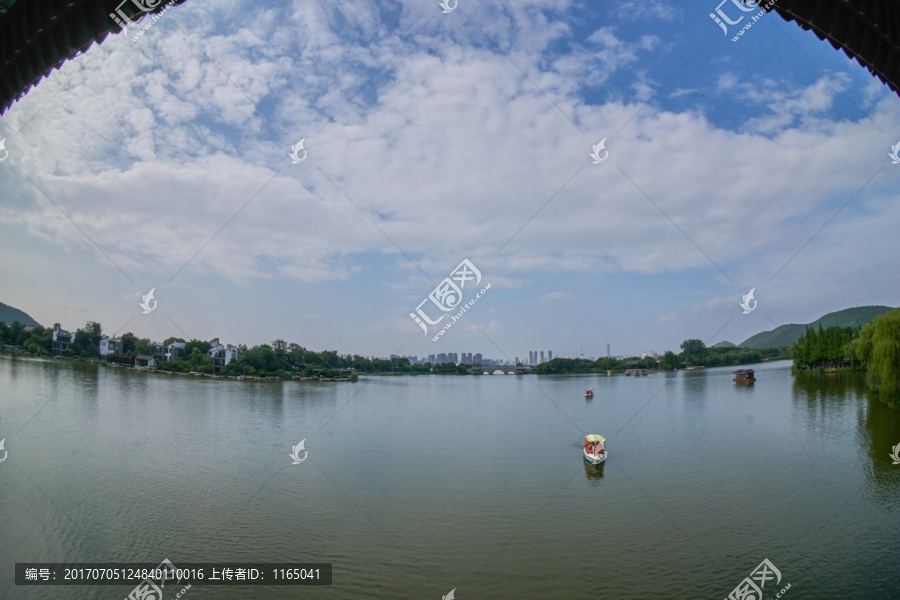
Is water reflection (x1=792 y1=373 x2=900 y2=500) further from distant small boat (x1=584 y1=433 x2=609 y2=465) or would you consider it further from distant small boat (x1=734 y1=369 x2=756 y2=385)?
distant small boat (x1=584 y1=433 x2=609 y2=465)

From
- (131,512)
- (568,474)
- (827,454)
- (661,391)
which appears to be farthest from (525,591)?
(661,391)

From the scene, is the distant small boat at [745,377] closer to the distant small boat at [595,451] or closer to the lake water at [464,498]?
the lake water at [464,498]

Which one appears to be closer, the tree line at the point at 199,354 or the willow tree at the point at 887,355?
the willow tree at the point at 887,355

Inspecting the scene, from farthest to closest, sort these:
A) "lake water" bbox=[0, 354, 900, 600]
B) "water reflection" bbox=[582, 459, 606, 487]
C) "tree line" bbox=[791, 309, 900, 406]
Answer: "tree line" bbox=[791, 309, 900, 406], "water reflection" bbox=[582, 459, 606, 487], "lake water" bbox=[0, 354, 900, 600]

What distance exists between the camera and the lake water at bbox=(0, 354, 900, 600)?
1112 cm

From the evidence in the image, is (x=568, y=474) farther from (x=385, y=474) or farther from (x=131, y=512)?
(x=131, y=512)

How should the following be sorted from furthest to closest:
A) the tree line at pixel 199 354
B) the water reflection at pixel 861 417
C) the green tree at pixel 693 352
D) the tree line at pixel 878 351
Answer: the green tree at pixel 693 352 → the tree line at pixel 199 354 → the tree line at pixel 878 351 → the water reflection at pixel 861 417

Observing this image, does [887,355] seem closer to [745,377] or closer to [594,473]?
[594,473]

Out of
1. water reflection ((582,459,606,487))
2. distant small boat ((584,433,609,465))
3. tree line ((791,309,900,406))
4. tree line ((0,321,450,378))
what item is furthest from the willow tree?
tree line ((0,321,450,378))

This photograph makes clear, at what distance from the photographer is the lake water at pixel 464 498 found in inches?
438

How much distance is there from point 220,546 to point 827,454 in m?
23.8

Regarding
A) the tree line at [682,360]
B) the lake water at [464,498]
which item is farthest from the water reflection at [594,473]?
the tree line at [682,360]

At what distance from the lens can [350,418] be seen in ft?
111

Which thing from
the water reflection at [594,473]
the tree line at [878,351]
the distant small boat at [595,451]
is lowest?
the water reflection at [594,473]
